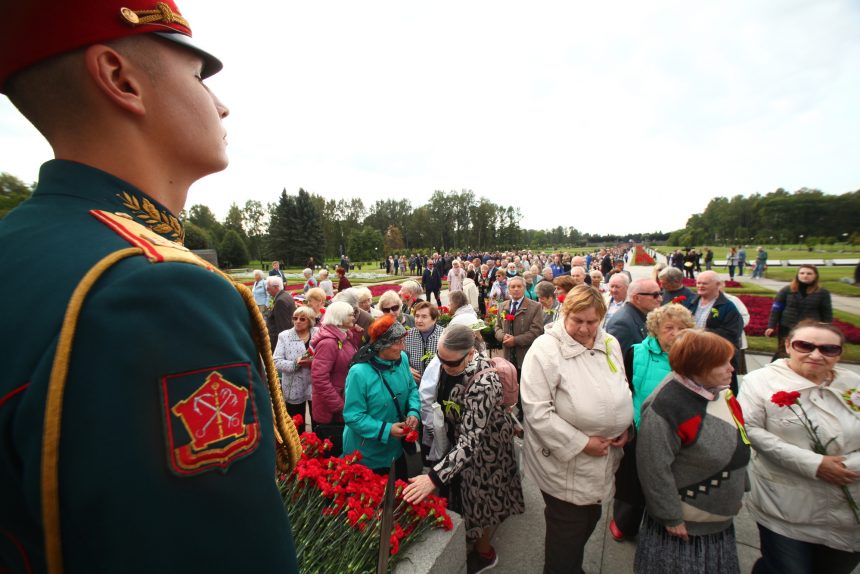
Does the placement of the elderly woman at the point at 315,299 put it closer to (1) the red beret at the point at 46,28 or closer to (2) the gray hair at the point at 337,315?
(2) the gray hair at the point at 337,315

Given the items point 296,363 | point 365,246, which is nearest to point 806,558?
point 296,363

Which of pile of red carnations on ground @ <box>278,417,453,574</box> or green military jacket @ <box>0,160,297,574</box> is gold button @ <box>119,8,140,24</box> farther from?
pile of red carnations on ground @ <box>278,417,453,574</box>

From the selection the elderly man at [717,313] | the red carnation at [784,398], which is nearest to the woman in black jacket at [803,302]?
the elderly man at [717,313]

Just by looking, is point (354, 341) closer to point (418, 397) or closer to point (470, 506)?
point (418, 397)

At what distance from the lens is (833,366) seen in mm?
2721

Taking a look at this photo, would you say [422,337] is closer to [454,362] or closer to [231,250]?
[454,362]

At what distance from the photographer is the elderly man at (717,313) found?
508cm

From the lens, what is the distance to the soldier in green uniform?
0.59 meters

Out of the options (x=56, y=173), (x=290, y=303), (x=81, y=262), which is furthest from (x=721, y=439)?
(x=290, y=303)

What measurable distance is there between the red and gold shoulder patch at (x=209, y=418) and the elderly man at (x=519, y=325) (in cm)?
576

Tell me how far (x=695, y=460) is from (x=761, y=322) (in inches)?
483

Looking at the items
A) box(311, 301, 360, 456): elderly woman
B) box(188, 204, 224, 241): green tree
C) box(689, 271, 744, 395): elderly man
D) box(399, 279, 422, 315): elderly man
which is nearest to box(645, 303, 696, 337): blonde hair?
box(689, 271, 744, 395): elderly man

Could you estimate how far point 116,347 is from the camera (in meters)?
0.61

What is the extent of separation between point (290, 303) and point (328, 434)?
12.6 feet
